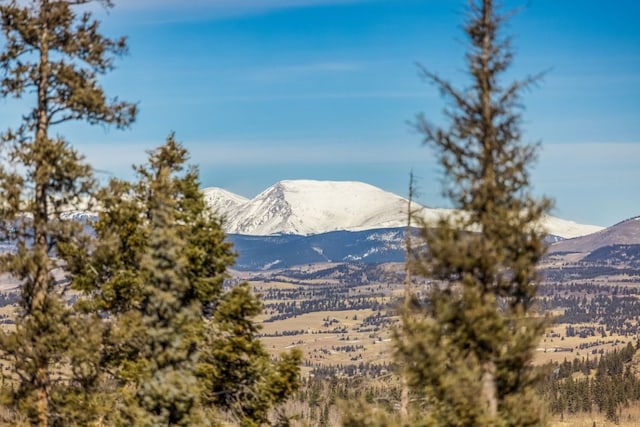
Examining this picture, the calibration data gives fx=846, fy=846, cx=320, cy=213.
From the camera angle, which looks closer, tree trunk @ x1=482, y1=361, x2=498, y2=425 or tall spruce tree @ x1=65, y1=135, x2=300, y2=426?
tree trunk @ x1=482, y1=361, x2=498, y2=425

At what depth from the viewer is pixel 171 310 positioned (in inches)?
1116

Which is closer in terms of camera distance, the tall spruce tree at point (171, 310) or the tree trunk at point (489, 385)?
the tree trunk at point (489, 385)

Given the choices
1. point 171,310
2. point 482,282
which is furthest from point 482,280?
point 171,310

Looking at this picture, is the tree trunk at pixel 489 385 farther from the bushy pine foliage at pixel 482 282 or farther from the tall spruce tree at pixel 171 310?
the tall spruce tree at pixel 171 310

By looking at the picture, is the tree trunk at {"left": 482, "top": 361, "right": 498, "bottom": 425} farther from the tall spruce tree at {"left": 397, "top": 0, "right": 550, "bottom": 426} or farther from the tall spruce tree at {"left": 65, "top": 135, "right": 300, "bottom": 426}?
the tall spruce tree at {"left": 65, "top": 135, "right": 300, "bottom": 426}

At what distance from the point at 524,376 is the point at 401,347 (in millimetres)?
3464

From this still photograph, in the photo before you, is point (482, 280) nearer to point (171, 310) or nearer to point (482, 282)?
point (482, 282)

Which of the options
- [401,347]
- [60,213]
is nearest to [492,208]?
[401,347]

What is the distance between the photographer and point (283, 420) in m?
34.8

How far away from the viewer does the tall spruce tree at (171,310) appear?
92.0 feet

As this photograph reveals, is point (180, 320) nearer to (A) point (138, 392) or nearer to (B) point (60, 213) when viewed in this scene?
(A) point (138, 392)

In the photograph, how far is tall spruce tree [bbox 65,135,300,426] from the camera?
92.0 feet

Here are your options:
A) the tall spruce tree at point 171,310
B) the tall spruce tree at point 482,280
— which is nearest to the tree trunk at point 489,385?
the tall spruce tree at point 482,280

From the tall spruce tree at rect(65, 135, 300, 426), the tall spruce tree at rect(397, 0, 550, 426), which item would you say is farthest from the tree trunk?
the tall spruce tree at rect(65, 135, 300, 426)
